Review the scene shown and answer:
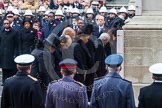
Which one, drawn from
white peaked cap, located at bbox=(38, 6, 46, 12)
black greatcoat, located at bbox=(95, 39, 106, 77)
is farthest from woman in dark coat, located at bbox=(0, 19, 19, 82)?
white peaked cap, located at bbox=(38, 6, 46, 12)

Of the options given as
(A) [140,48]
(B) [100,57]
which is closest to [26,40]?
(B) [100,57]

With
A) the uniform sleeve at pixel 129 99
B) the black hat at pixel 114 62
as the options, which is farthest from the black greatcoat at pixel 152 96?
the black hat at pixel 114 62

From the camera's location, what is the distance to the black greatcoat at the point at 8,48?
17156 mm

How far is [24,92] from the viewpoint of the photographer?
967 centimetres

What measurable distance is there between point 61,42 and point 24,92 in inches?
162

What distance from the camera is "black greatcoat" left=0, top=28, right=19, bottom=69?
1716cm

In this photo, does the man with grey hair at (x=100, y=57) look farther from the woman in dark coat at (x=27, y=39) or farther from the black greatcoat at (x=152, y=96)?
the black greatcoat at (x=152, y=96)

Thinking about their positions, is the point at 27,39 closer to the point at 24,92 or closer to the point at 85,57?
the point at 85,57

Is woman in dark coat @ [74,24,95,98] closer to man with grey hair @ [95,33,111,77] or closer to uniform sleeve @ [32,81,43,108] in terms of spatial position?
man with grey hair @ [95,33,111,77]

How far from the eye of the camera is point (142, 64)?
1384cm

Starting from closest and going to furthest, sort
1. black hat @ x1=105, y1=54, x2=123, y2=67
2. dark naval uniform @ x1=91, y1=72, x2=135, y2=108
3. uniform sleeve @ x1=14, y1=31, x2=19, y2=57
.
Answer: dark naval uniform @ x1=91, y1=72, x2=135, y2=108 < black hat @ x1=105, y1=54, x2=123, y2=67 < uniform sleeve @ x1=14, y1=31, x2=19, y2=57

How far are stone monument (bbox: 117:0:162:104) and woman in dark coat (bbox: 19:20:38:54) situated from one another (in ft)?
13.8

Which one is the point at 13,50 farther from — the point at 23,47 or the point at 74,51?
the point at 74,51

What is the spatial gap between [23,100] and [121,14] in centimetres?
1113
